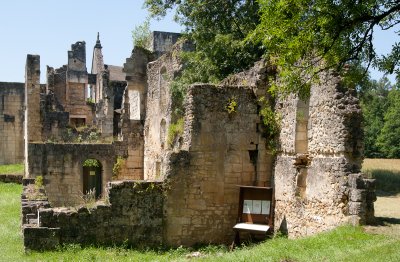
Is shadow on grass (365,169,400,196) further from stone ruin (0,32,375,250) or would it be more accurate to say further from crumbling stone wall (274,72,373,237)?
crumbling stone wall (274,72,373,237)

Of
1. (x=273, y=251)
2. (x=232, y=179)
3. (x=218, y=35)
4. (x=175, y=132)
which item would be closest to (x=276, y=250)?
(x=273, y=251)

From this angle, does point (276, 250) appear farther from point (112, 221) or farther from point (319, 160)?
point (112, 221)

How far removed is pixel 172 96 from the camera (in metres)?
22.7

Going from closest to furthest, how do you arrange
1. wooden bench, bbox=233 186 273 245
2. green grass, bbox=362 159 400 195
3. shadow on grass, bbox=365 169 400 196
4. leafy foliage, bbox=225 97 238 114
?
wooden bench, bbox=233 186 273 245 < leafy foliage, bbox=225 97 238 114 < shadow on grass, bbox=365 169 400 196 < green grass, bbox=362 159 400 195

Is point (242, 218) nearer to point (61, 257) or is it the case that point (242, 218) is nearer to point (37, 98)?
point (61, 257)

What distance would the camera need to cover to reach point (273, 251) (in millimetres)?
11750

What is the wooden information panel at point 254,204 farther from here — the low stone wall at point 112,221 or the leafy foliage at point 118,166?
the leafy foliage at point 118,166

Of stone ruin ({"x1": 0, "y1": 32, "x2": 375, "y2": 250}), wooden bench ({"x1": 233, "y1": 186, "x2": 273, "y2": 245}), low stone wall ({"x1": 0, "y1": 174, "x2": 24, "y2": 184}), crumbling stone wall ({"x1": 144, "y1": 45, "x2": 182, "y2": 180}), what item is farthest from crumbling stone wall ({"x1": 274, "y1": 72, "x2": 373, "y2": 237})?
low stone wall ({"x1": 0, "y1": 174, "x2": 24, "y2": 184})

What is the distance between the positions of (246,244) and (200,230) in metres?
1.39

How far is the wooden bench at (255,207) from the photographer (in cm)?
1483

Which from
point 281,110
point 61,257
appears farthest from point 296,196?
point 61,257

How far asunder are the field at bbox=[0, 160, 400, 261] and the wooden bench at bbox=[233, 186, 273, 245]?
854 mm

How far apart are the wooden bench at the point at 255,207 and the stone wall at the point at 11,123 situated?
30.8 m

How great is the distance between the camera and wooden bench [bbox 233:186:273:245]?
48.6 ft
